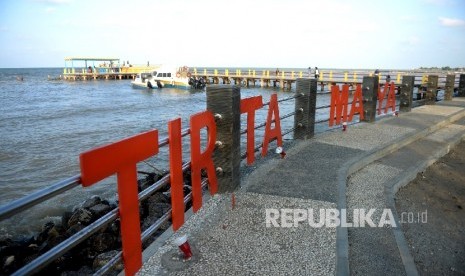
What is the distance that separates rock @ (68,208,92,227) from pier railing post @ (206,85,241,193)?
319 centimetres

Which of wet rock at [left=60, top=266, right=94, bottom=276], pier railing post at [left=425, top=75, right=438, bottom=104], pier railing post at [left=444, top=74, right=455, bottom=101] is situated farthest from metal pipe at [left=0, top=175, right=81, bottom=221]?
pier railing post at [left=444, top=74, right=455, bottom=101]

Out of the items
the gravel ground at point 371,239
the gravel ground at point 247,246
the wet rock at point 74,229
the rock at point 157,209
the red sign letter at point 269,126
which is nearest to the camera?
the gravel ground at point 247,246

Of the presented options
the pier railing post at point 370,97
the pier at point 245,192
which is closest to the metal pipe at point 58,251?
the pier at point 245,192

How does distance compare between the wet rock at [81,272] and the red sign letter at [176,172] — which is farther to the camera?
the wet rock at [81,272]

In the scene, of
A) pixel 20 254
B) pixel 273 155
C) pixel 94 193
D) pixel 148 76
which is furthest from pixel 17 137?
pixel 148 76

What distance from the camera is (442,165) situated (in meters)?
7.18

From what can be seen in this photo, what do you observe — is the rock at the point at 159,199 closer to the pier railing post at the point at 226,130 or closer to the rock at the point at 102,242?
the rock at the point at 102,242

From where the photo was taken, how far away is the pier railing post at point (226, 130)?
4539 millimetres

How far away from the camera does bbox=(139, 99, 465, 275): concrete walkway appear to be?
3209 mm

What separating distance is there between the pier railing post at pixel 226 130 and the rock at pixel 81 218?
3.19 metres

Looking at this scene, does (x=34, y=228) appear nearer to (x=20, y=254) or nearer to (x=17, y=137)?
(x=20, y=254)

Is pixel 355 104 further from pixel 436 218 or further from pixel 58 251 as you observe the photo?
pixel 58 251

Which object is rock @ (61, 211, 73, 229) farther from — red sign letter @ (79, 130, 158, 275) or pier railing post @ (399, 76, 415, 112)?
pier railing post @ (399, 76, 415, 112)

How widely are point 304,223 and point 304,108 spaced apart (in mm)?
4052
